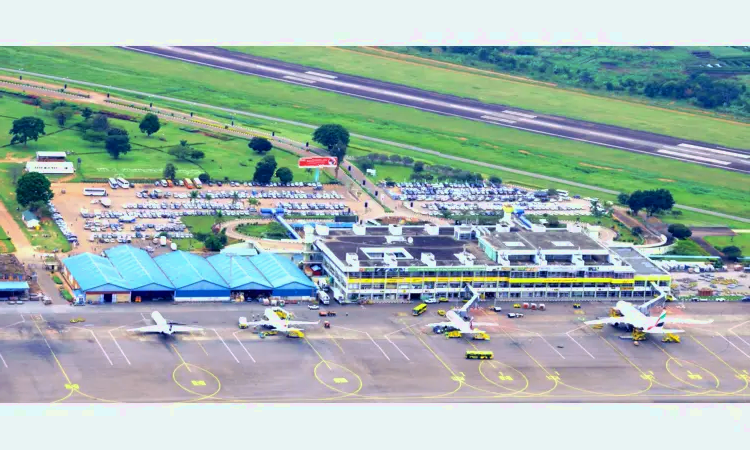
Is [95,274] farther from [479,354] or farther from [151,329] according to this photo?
[479,354]

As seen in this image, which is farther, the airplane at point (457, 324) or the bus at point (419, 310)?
the bus at point (419, 310)

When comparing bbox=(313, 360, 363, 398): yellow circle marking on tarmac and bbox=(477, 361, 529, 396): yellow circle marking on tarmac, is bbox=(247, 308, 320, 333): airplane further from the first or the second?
bbox=(477, 361, 529, 396): yellow circle marking on tarmac

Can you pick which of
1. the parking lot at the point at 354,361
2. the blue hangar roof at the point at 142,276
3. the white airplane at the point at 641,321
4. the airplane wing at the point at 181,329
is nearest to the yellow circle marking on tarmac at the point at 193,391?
the parking lot at the point at 354,361

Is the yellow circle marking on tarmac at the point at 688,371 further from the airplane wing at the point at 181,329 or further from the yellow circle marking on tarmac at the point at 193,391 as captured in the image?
the airplane wing at the point at 181,329

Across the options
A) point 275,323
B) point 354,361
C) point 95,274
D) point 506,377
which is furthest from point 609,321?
point 95,274

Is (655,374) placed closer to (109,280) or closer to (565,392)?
(565,392)

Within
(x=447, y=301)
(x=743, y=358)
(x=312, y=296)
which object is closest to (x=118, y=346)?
(x=312, y=296)

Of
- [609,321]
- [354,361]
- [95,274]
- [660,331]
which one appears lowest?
[354,361]
